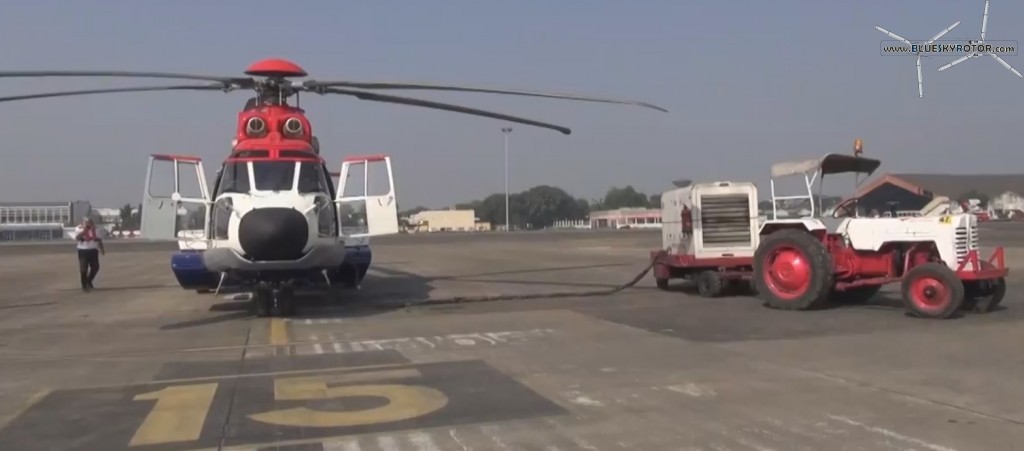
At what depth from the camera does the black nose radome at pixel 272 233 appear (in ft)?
43.4

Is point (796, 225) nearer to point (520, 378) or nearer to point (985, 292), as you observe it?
point (985, 292)

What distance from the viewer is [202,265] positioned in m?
15.2

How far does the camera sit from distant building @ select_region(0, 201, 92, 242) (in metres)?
114

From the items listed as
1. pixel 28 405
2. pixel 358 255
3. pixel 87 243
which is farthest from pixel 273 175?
pixel 87 243

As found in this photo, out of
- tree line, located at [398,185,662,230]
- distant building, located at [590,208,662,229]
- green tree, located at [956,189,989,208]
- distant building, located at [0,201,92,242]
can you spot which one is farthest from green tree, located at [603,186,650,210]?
green tree, located at [956,189,989,208]

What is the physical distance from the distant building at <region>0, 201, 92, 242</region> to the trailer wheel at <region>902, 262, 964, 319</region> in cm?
11057

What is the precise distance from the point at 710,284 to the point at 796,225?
8.09ft

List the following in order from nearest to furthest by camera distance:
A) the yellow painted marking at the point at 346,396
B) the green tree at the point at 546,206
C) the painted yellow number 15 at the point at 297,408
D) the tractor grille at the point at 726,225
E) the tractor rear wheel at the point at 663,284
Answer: the painted yellow number 15 at the point at 297,408, the yellow painted marking at the point at 346,396, the tractor grille at the point at 726,225, the tractor rear wheel at the point at 663,284, the green tree at the point at 546,206

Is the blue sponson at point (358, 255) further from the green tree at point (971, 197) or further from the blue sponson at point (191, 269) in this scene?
the green tree at point (971, 197)

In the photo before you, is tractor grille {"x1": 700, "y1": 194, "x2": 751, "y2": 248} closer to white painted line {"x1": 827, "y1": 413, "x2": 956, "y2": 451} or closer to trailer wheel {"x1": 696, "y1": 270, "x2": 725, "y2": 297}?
trailer wheel {"x1": 696, "y1": 270, "x2": 725, "y2": 297}

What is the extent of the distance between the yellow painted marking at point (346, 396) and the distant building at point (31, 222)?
11055 cm

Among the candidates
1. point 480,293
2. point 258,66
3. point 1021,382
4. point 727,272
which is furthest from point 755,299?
point 258,66

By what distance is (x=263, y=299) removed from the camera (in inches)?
591

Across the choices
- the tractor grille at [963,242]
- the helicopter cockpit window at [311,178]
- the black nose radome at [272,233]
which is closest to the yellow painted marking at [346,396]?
the black nose radome at [272,233]
